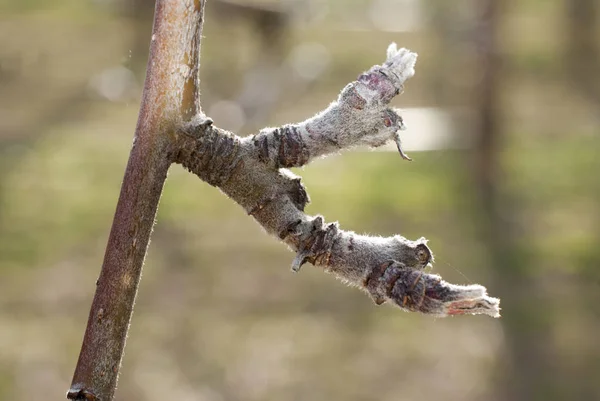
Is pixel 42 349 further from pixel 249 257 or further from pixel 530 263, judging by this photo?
pixel 530 263

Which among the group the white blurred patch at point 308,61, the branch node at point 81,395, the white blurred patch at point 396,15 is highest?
the white blurred patch at point 396,15

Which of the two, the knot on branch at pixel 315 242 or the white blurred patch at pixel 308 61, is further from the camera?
the white blurred patch at pixel 308 61

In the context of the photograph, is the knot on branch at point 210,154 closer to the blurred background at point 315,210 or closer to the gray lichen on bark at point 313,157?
the gray lichen on bark at point 313,157

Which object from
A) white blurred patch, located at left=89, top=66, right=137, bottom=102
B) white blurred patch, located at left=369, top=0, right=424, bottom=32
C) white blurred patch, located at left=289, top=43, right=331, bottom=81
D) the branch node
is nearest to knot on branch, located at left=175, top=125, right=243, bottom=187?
the branch node

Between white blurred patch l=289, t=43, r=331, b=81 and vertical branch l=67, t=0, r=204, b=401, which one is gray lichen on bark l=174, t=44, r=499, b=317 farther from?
white blurred patch l=289, t=43, r=331, b=81

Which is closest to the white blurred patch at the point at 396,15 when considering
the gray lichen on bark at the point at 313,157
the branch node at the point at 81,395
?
the gray lichen on bark at the point at 313,157

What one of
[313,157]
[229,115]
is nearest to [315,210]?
[229,115]

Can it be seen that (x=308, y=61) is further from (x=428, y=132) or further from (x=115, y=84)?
(x=115, y=84)
